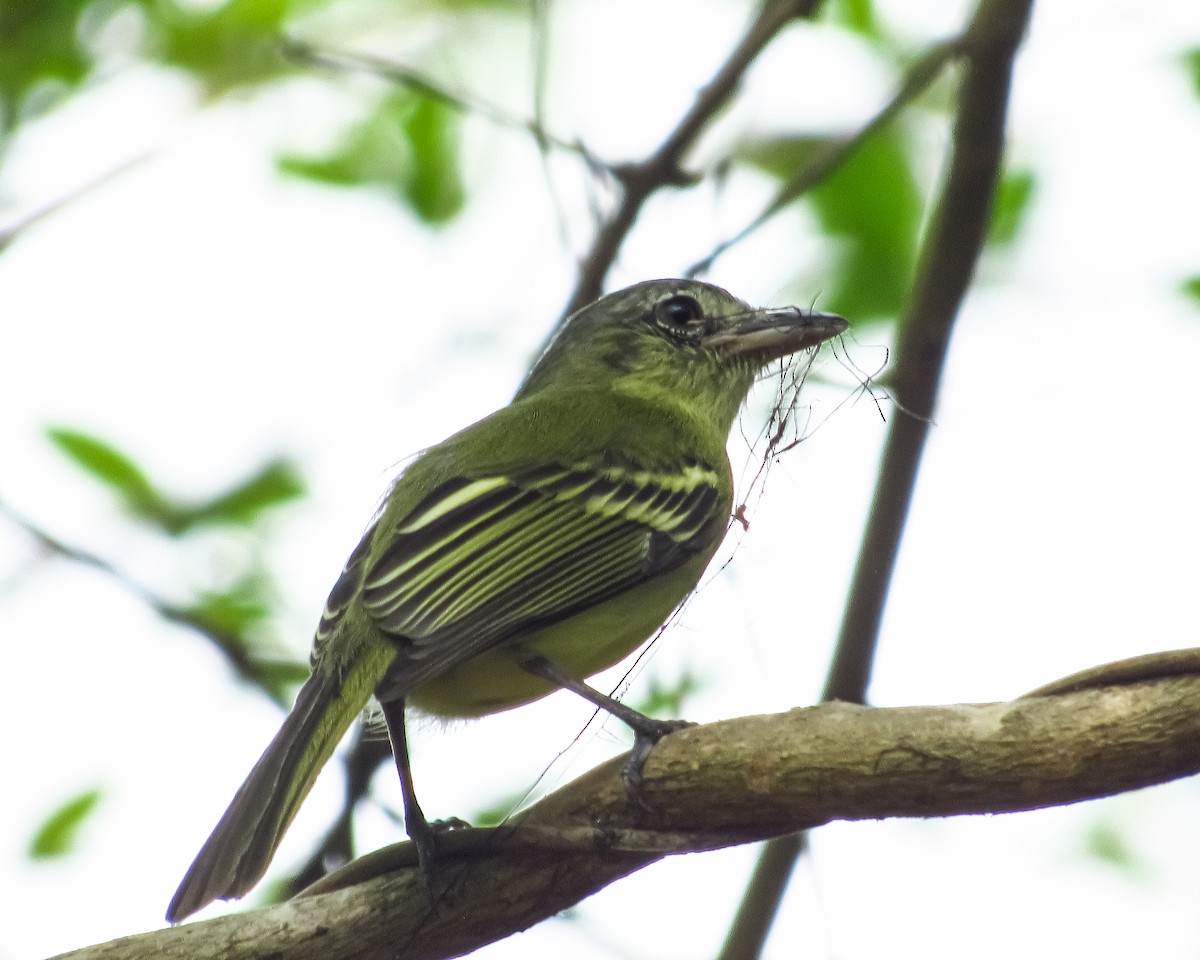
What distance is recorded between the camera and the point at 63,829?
5.34 m

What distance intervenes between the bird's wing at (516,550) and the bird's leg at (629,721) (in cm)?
13

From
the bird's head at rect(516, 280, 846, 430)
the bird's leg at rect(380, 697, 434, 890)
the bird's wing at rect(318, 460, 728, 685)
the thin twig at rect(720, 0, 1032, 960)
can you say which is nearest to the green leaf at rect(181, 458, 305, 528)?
the bird's head at rect(516, 280, 846, 430)

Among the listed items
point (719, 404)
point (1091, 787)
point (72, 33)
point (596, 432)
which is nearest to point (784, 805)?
point (1091, 787)

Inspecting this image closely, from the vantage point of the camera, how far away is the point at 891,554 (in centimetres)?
377

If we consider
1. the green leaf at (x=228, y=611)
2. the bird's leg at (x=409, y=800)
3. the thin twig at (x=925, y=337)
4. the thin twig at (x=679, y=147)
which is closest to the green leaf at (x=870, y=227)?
the thin twig at (x=679, y=147)

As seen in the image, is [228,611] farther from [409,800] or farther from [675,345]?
[409,800]

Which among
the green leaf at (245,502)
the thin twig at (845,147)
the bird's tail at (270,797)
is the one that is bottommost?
Result: the bird's tail at (270,797)

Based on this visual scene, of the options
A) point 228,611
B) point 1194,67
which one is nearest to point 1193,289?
point 1194,67

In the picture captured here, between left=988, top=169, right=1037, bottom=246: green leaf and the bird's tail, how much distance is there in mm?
3194

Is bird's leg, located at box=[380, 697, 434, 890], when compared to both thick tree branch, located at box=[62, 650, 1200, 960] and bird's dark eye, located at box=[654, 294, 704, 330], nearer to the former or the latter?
thick tree branch, located at box=[62, 650, 1200, 960]

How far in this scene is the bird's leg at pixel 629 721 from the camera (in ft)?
8.75

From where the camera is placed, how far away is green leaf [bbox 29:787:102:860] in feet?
17.4

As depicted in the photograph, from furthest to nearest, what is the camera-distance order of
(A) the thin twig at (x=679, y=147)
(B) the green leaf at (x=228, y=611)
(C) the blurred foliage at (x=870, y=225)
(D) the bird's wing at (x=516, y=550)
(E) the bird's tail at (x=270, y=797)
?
(C) the blurred foliage at (x=870, y=225)
(B) the green leaf at (x=228, y=611)
(A) the thin twig at (x=679, y=147)
(D) the bird's wing at (x=516, y=550)
(E) the bird's tail at (x=270, y=797)

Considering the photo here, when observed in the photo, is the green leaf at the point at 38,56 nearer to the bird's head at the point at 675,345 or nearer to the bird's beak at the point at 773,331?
the bird's head at the point at 675,345
